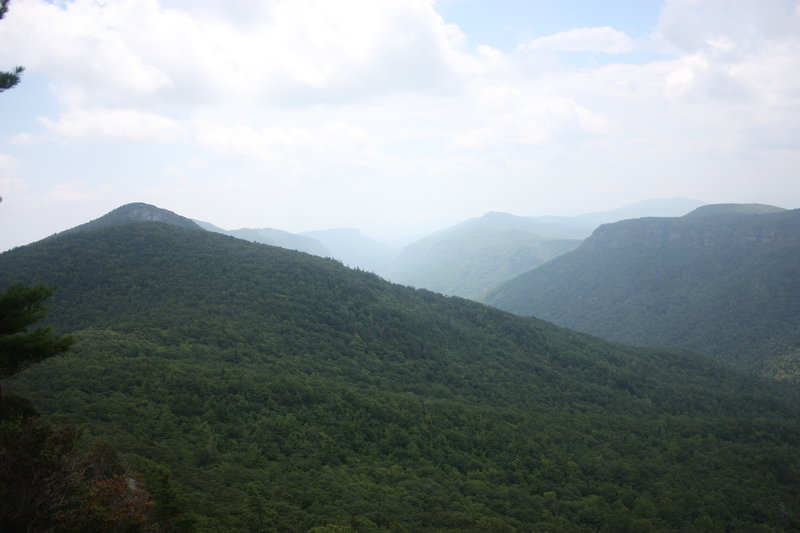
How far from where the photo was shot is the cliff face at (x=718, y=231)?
149125 mm

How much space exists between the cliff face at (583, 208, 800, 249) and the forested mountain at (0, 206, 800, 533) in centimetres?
8408

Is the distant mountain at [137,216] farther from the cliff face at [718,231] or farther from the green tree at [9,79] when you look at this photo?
the cliff face at [718,231]

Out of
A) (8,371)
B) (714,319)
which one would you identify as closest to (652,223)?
(714,319)

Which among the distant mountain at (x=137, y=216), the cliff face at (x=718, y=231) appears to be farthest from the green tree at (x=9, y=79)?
the cliff face at (x=718, y=231)

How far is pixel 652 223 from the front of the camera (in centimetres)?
19600

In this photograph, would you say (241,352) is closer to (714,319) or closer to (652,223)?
(714,319)

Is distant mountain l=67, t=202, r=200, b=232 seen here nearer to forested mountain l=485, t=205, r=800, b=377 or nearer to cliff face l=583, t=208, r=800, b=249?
forested mountain l=485, t=205, r=800, b=377

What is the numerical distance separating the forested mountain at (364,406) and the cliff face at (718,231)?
84084 millimetres

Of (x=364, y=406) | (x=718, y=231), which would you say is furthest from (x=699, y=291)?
(x=364, y=406)

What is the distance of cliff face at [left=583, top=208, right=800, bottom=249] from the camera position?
149125 millimetres

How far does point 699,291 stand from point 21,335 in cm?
17179

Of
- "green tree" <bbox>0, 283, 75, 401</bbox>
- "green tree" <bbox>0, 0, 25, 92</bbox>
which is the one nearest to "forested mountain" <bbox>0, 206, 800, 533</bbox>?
"green tree" <bbox>0, 283, 75, 401</bbox>

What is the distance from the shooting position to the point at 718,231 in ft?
554

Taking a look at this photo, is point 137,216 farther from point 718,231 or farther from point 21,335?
point 718,231
